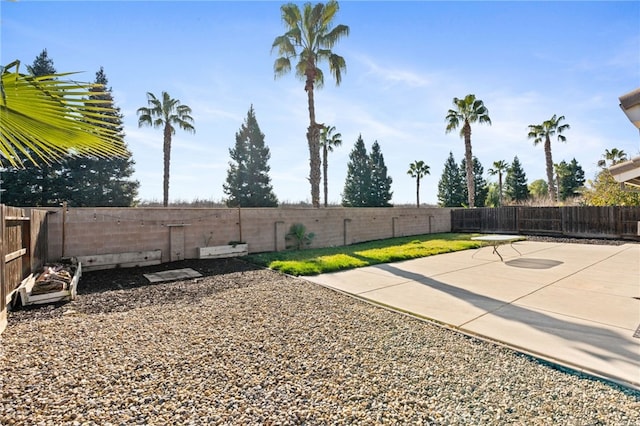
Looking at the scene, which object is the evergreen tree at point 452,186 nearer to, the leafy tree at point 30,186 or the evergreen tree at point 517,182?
the evergreen tree at point 517,182

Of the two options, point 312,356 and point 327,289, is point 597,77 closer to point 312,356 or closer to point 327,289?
point 327,289

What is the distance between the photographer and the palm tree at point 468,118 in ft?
64.0

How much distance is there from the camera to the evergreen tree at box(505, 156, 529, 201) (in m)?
42.7

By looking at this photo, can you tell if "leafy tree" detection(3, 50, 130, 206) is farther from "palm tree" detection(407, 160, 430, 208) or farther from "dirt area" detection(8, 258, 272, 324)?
"palm tree" detection(407, 160, 430, 208)

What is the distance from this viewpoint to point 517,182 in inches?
1692

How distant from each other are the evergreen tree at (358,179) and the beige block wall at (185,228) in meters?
20.8

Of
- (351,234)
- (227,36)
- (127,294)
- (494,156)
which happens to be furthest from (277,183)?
(494,156)

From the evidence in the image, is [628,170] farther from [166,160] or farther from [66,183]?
[66,183]

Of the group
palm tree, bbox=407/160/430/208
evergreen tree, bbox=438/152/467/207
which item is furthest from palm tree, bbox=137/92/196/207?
evergreen tree, bbox=438/152/467/207

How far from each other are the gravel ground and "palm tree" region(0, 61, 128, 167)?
1.76 meters

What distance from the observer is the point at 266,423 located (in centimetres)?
193

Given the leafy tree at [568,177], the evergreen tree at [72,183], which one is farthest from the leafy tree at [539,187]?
the evergreen tree at [72,183]

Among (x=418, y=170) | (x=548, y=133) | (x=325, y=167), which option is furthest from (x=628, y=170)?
(x=418, y=170)

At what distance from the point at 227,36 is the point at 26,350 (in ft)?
21.7
